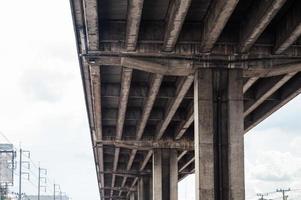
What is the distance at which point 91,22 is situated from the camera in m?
18.2

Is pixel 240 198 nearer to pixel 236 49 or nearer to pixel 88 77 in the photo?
pixel 236 49

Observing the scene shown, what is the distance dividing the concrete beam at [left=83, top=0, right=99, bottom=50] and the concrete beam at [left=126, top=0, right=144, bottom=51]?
0.98m

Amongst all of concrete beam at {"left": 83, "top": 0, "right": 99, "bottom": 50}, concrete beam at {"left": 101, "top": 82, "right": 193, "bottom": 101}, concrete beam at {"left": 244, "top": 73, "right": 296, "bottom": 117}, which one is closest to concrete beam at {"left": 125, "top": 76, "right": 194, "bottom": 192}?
concrete beam at {"left": 101, "top": 82, "right": 193, "bottom": 101}

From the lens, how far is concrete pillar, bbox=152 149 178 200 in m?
41.6

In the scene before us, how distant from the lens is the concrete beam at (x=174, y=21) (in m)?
17.1

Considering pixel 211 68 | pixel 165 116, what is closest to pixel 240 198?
pixel 211 68

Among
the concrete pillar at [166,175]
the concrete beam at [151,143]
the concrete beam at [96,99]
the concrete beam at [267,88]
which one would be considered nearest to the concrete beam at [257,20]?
the concrete beam at [267,88]

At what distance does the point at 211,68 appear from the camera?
21969 millimetres

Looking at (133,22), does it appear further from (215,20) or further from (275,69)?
(275,69)

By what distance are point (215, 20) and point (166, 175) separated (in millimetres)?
24847

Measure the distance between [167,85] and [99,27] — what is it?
380 inches

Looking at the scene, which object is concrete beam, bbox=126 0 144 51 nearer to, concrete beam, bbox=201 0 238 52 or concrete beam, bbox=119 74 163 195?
concrete beam, bbox=201 0 238 52

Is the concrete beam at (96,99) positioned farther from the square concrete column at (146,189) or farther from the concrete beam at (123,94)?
the square concrete column at (146,189)

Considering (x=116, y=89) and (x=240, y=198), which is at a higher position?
(x=116, y=89)
